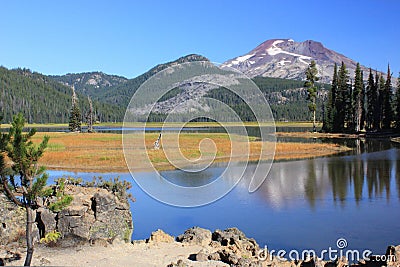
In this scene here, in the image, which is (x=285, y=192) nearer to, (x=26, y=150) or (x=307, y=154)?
(x=26, y=150)

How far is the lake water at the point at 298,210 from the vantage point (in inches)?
681

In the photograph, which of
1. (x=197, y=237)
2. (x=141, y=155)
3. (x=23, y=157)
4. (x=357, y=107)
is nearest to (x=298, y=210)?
(x=197, y=237)

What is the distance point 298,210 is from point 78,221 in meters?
11.2

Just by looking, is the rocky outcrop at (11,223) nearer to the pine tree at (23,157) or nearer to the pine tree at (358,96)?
the pine tree at (23,157)

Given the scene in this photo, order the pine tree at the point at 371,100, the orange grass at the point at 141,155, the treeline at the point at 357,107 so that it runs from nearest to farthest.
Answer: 1. the orange grass at the point at 141,155
2. the treeline at the point at 357,107
3. the pine tree at the point at 371,100

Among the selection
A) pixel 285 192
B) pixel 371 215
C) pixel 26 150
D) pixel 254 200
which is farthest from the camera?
pixel 285 192

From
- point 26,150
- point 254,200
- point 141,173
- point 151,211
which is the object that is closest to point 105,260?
point 26,150

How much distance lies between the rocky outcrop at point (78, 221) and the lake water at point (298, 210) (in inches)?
56.7

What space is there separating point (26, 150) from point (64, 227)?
544cm

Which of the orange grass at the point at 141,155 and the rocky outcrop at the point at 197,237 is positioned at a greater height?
the orange grass at the point at 141,155

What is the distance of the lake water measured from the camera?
17.3m

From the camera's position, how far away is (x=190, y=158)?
4509 centimetres

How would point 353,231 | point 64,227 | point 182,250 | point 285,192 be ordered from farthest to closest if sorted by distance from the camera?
point 285,192 < point 353,231 < point 64,227 < point 182,250

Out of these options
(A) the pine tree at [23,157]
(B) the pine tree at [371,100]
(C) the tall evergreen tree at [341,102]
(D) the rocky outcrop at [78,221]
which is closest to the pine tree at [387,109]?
(B) the pine tree at [371,100]
